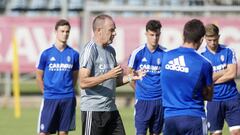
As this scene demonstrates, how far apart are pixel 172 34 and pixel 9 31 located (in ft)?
16.4

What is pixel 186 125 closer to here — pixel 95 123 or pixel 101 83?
pixel 101 83

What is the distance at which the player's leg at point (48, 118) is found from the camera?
12805 mm

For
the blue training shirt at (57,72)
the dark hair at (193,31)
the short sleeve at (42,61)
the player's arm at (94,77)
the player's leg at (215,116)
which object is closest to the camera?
the dark hair at (193,31)

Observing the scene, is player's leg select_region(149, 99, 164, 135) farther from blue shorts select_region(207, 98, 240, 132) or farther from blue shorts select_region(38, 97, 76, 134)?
blue shorts select_region(38, 97, 76, 134)

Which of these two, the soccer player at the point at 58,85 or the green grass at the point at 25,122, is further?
the green grass at the point at 25,122

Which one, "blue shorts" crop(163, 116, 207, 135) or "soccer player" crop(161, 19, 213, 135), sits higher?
"soccer player" crop(161, 19, 213, 135)

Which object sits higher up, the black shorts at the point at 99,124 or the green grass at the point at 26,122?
the black shorts at the point at 99,124

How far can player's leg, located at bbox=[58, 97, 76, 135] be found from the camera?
12836 millimetres

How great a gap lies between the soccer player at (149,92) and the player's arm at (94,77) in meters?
3.05

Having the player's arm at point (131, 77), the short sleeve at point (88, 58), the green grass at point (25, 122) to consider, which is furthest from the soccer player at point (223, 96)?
the green grass at point (25, 122)

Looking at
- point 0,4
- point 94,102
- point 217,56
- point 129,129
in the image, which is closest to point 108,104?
point 94,102

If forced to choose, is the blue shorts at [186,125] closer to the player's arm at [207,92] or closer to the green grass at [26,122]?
the player's arm at [207,92]

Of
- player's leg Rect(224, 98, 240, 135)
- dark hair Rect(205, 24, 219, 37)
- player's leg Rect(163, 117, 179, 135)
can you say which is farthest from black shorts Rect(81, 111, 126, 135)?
player's leg Rect(224, 98, 240, 135)

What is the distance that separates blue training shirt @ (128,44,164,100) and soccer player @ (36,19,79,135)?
3.57ft
